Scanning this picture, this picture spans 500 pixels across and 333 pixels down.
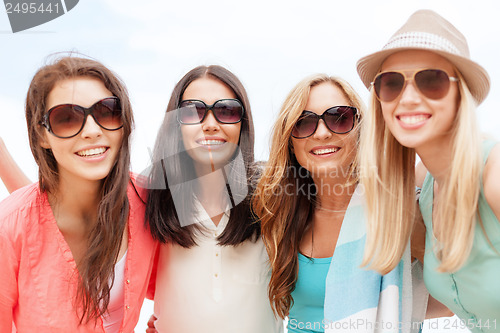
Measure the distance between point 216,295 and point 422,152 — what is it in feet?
4.82

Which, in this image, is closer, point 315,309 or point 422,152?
point 422,152

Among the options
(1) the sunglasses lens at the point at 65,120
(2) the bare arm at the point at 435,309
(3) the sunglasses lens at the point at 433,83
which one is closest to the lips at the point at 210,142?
(1) the sunglasses lens at the point at 65,120

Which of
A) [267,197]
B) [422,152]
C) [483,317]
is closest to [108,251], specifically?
[267,197]

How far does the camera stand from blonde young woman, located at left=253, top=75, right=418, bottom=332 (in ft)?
8.34

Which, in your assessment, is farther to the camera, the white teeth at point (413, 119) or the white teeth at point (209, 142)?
the white teeth at point (209, 142)

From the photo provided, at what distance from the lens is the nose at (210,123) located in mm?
2842

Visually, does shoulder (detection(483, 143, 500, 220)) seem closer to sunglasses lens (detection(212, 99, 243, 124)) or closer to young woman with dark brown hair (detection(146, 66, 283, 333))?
young woman with dark brown hair (detection(146, 66, 283, 333))

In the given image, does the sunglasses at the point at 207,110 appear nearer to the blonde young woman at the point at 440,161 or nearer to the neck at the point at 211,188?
the neck at the point at 211,188

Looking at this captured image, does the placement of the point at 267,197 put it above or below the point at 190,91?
below

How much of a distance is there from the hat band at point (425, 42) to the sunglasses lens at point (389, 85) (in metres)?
0.13

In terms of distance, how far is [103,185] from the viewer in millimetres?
2670

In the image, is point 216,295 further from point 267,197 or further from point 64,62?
point 64,62

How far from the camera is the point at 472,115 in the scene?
6.21 feet

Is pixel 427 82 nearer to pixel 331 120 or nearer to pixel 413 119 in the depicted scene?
pixel 413 119
